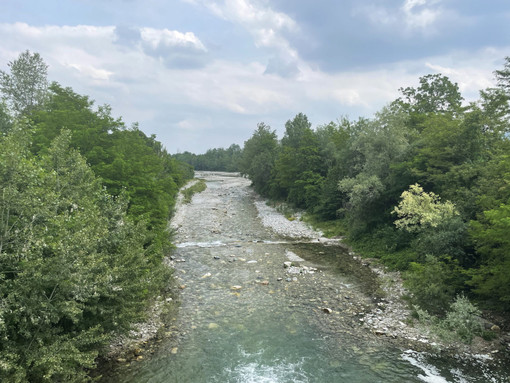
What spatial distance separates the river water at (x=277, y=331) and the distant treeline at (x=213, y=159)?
5171 inches

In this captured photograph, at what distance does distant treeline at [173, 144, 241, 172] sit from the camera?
160 m

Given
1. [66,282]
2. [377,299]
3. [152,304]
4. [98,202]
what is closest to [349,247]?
[377,299]

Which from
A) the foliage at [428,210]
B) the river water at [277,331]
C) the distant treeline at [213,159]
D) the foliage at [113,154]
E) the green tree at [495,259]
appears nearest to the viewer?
the river water at [277,331]

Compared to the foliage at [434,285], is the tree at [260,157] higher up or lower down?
higher up

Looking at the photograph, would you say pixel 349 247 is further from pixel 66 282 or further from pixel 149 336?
pixel 66 282

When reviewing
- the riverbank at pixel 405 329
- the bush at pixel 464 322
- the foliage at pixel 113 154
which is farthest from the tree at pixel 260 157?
the bush at pixel 464 322

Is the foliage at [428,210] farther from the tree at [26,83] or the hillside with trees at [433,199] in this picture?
the tree at [26,83]

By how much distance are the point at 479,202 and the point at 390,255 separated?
7403mm

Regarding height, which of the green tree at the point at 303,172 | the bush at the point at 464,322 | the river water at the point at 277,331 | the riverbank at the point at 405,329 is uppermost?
the green tree at the point at 303,172

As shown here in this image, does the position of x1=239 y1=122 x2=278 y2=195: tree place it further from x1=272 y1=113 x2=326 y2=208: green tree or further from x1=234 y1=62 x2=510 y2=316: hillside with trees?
x1=234 y1=62 x2=510 y2=316: hillside with trees

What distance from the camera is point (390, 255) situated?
21688 millimetres

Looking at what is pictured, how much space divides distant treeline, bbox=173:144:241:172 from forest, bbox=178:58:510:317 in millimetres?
119650

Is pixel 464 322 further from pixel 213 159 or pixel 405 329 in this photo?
pixel 213 159

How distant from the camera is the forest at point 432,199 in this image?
14.3 metres
